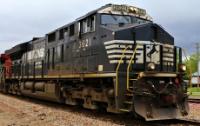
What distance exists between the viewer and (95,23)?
43.9ft

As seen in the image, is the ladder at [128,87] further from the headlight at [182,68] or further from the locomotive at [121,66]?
the headlight at [182,68]

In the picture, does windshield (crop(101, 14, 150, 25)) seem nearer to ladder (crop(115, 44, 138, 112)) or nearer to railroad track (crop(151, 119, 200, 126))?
ladder (crop(115, 44, 138, 112))

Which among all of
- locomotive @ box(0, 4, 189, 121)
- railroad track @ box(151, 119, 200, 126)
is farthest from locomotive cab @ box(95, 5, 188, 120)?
railroad track @ box(151, 119, 200, 126)

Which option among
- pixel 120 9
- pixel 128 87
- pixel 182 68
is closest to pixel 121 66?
pixel 128 87

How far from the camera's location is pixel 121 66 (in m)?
12.1

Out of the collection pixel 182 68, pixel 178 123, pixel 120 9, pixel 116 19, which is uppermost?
pixel 120 9

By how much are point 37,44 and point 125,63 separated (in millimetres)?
10518

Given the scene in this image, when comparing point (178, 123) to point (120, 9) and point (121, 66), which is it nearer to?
point (121, 66)

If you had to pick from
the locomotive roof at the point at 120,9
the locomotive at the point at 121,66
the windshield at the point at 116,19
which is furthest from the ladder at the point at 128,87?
the locomotive roof at the point at 120,9

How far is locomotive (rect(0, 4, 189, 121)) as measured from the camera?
1142cm

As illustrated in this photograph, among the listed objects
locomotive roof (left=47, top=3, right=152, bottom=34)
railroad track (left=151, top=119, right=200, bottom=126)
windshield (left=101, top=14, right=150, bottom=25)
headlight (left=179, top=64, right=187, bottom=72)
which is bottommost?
railroad track (left=151, top=119, right=200, bottom=126)

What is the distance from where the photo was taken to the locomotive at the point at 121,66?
1142 centimetres

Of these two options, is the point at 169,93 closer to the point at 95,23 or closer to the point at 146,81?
the point at 146,81

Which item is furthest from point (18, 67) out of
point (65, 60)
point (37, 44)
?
point (65, 60)
